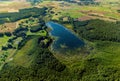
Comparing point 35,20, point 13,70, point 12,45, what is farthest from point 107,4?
point 13,70

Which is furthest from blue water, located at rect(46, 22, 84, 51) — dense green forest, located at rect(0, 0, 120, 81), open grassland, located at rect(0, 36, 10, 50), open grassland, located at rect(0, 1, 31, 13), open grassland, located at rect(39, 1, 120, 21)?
open grassland, located at rect(0, 1, 31, 13)

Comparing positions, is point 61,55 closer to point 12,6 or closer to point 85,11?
point 85,11

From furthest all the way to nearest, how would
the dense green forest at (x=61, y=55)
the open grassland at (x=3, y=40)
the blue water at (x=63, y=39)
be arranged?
the open grassland at (x=3, y=40)
the blue water at (x=63, y=39)
the dense green forest at (x=61, y=55)

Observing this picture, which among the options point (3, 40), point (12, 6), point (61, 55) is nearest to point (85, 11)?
point (12, 6)

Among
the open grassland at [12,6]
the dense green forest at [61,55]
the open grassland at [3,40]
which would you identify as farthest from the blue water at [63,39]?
the open grassland at [12,6]

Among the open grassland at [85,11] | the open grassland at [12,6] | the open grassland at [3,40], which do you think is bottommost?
the open grassland at [3,40]

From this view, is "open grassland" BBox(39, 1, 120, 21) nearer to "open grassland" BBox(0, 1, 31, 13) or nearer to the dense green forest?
the dense green forest

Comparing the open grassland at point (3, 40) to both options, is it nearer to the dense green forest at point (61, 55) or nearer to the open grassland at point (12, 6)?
the dense green forest at point (61, 55)

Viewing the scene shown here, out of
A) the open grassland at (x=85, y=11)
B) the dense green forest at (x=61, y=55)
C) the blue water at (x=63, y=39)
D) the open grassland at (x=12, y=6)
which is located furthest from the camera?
the open grassland at (x=12, y=6)

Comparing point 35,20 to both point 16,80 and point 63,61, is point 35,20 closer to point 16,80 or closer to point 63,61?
point 63,61
